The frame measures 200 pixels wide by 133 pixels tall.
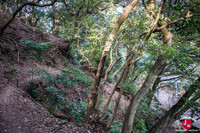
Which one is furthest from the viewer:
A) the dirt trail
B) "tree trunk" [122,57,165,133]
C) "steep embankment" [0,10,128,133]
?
"tree trunk" [122,57,165,133]

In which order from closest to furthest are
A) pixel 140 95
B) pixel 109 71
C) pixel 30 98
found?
pixel 109 71 → pixel 140 95 → pixel 30 98

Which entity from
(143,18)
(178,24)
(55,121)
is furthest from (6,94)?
(178,24)

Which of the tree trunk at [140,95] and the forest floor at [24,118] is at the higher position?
the tree trunk at [140,95]

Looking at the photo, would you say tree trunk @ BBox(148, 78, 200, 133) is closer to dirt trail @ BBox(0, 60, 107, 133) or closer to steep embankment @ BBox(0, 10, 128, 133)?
steep embankment @ BBox(0, 10, 128, 133)

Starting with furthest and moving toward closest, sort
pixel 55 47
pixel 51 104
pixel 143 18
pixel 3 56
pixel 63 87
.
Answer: pixel 55 47 → pixel 63 87 → pixel 3 56 → pixel 51 104 → pixel 143 18

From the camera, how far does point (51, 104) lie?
472 centimetres

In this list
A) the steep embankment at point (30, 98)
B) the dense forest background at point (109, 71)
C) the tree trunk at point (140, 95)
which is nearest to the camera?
the steep embankment at point (30, 98)

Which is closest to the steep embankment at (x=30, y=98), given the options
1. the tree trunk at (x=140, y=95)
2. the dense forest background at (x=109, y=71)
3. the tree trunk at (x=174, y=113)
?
the dense forest background at (x=109, y=71)

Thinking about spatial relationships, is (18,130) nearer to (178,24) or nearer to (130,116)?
(130,116)

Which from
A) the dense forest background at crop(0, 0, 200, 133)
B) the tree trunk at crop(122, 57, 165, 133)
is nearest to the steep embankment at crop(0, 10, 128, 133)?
the dense forest background at crop(0, 0, 200, 133)

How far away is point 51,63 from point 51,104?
14.4 ft

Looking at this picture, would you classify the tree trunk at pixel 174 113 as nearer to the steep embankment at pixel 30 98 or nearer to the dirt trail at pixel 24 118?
the steep embankment at pixel 30 98

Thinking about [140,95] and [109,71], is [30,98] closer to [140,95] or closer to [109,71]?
[109,71]

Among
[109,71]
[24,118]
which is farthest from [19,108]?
[109,71]
